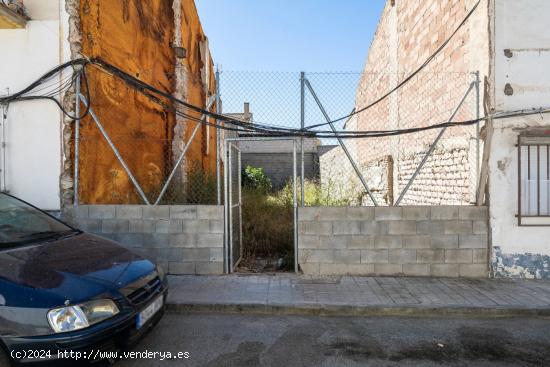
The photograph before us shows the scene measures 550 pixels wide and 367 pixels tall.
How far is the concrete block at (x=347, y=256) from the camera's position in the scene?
18.1ft

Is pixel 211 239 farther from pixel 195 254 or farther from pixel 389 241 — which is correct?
pixel 389 241

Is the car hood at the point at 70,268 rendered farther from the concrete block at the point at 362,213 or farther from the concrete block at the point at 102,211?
the concrete block at the point at 362,213

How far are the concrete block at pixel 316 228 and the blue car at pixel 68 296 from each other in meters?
2.42

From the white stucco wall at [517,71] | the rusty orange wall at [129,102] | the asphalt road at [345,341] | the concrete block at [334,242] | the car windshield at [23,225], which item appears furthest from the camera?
the rusty orange wall at [129,102]

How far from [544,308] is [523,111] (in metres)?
2.71

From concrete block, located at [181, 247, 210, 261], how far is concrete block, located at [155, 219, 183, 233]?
0.29 m

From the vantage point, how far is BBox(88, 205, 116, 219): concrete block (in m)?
5.63

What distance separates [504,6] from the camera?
209 inches

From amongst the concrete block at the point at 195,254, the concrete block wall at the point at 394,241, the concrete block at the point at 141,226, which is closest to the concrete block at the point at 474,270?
the concrete block wall at the point at 394,241

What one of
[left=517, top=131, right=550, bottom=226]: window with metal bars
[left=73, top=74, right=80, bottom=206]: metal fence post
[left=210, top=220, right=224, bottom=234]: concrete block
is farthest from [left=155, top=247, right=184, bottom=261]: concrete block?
[left=517, top=131, right=550, bottom=226]: window with metal bars

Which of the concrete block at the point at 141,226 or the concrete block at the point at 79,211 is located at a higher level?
the concrete block at the point at 79,211

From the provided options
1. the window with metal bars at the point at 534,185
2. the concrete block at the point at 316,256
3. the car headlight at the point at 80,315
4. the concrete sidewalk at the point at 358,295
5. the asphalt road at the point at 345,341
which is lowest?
the asphalt road at the point at 345,341

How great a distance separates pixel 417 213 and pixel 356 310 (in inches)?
75.0

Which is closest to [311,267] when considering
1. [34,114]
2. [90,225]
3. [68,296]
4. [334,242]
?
[334,242]
